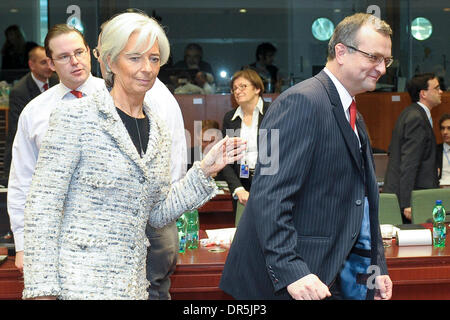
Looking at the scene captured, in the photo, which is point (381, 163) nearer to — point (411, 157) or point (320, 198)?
point (411, 157)

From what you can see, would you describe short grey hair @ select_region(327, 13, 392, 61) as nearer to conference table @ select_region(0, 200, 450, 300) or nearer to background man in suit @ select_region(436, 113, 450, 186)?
conference table @ select_region(0, 200, 450, 300)

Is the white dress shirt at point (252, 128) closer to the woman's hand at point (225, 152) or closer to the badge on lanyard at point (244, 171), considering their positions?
the badge on lanyard at point (244, 171)

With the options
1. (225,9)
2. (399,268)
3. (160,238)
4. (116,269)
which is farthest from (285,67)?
(116,269)

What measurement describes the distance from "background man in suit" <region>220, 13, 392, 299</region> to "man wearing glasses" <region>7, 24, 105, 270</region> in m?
0.91

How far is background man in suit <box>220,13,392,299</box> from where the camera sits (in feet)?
6.30

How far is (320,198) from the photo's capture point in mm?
1979

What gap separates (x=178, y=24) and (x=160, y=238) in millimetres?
7158

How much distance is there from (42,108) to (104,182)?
1099 mm

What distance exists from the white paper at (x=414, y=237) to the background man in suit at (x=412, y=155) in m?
1.78

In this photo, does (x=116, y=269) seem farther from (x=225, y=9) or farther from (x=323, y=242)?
(x=225, y=9)

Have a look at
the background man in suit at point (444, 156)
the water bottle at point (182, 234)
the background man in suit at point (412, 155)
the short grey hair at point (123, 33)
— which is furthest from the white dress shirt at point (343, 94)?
the background man in suit at point (444, 156)

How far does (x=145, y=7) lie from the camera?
Result: 30.5 feet

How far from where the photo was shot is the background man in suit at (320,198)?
6.30 ft

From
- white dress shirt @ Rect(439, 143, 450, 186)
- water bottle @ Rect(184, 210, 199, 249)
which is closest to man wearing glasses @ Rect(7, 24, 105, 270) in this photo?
water bottle @ Rect(184, 210, 199, 249)
